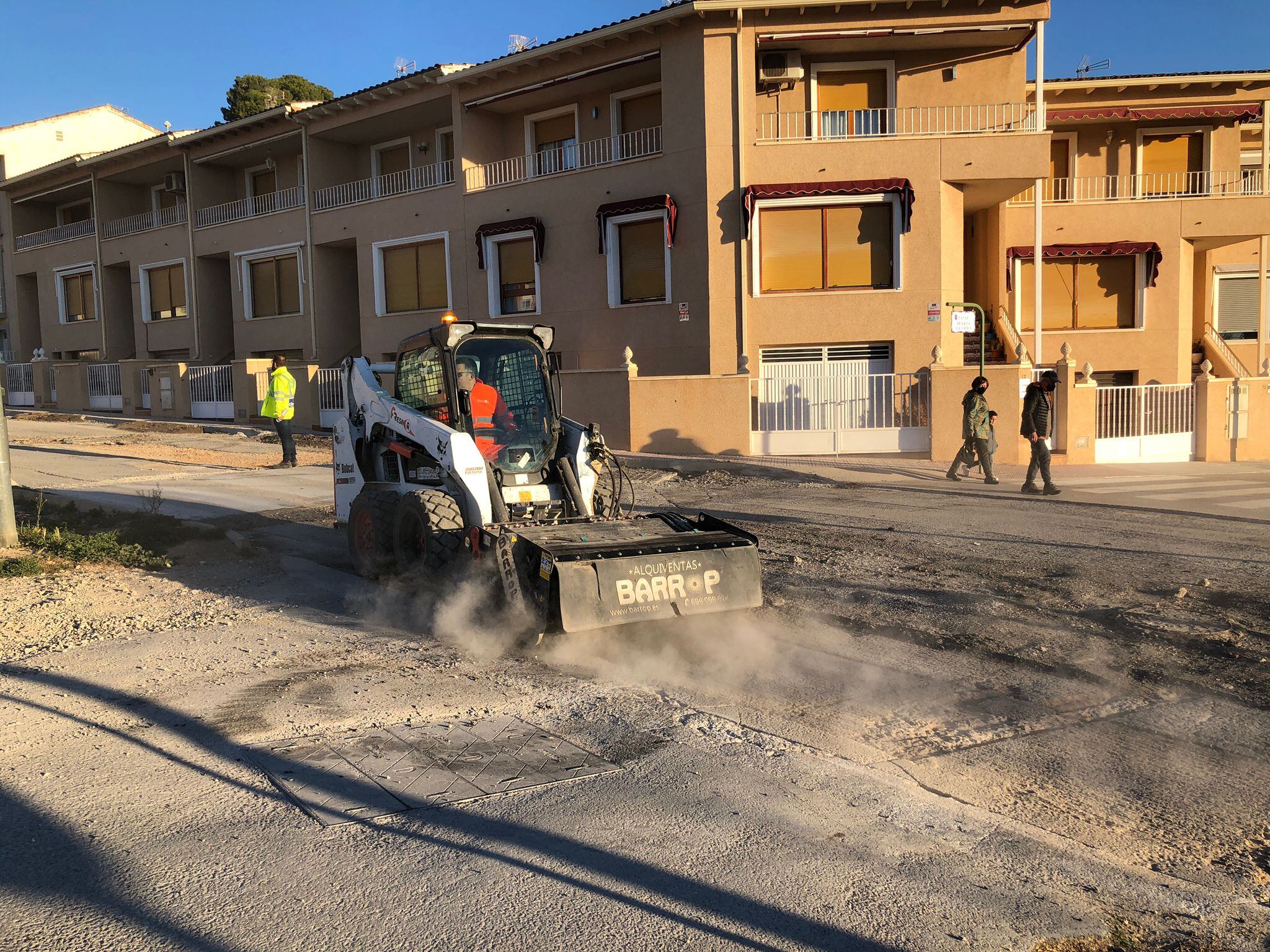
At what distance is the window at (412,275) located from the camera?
26406 mm

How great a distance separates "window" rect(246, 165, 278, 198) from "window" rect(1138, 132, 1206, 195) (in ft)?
81.6

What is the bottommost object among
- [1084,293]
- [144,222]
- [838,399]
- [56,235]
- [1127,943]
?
[1127,943]

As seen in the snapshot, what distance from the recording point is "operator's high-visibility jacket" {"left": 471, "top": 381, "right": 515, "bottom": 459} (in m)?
8.30

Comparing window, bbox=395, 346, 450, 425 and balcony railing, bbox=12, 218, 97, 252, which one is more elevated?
balcony railing, bbox=12, 218, 97, 252

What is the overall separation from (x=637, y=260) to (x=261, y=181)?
16186mm

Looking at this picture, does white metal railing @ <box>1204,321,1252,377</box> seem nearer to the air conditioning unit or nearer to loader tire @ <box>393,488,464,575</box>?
the air conditioning unit

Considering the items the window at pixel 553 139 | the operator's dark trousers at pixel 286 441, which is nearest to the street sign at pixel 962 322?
the window at pixel 553 139

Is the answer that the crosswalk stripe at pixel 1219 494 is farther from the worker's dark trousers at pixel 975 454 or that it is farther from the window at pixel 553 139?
the window at pixel 553 139

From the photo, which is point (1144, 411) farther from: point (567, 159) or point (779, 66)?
point (567, 159)

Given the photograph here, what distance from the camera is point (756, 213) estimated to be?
69.4 ft

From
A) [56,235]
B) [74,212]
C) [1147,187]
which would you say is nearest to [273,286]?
[56,235]

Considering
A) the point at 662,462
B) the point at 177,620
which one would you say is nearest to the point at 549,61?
the point at 662,462

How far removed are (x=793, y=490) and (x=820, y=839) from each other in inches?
449

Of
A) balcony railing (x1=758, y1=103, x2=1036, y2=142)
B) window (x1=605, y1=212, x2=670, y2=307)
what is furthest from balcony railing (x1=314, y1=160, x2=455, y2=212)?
balcony railing (x1=758, y1=103, x2=1036, y2=142)
